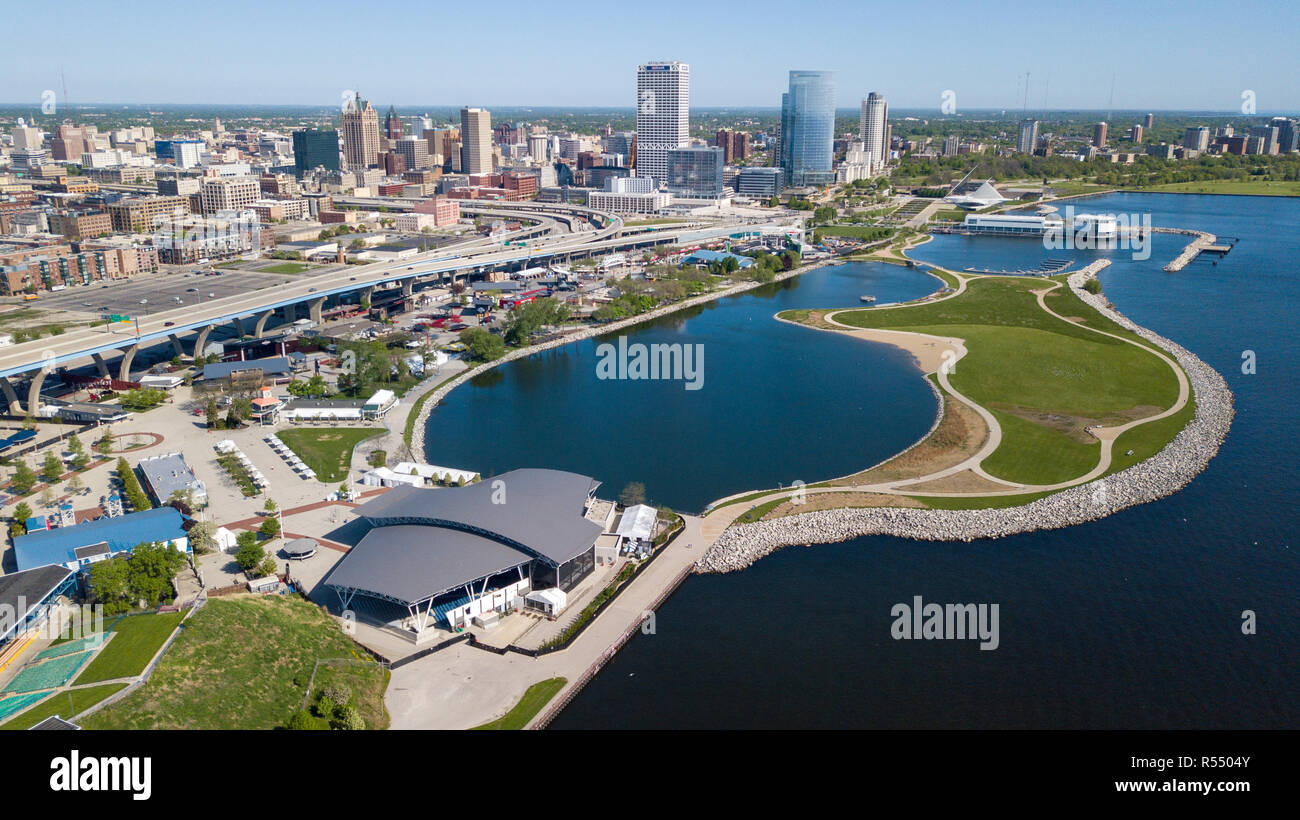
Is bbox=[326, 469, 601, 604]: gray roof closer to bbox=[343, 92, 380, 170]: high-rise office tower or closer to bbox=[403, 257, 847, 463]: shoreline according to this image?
bbox=[403, 257, 847, 463]: shoreline

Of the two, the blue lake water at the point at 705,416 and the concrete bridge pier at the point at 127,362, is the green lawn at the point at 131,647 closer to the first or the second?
the blue lake water at the point at 705,416

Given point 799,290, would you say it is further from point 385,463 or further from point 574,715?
point 574,715

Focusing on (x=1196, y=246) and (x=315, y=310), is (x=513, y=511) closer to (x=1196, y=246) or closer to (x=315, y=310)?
(x=315, y=310)

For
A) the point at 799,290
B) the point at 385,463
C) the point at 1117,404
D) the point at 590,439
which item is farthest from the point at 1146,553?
the point at 799,290

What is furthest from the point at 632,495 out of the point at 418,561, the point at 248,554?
the point at 248,554
